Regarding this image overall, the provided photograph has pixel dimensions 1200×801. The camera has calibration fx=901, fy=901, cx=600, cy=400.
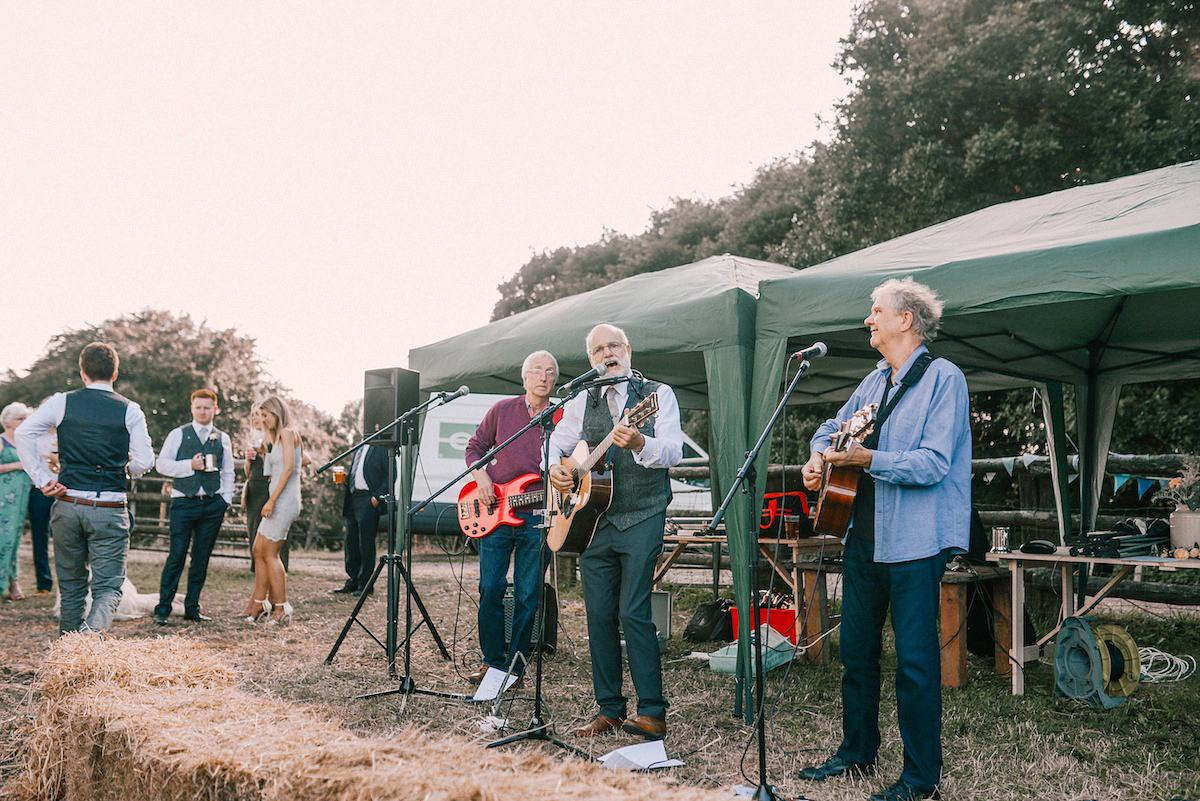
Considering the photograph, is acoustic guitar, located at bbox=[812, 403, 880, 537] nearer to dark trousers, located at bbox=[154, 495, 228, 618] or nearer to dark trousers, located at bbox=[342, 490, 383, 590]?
dark trousers, located at bbox=[154, 495, 228, 618]

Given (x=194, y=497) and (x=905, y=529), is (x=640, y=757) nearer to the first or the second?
(x=905, y=529)

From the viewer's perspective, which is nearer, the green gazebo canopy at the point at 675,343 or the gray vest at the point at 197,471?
the green gazebo canopy at the point at 675,343

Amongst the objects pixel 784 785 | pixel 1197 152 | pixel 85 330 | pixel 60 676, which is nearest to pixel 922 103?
pixel 1197 152

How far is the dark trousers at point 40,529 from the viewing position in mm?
8492

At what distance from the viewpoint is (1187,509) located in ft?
15.2

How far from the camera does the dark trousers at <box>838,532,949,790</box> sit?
10.1 feet

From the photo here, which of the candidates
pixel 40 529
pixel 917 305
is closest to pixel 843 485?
pixel 917 305

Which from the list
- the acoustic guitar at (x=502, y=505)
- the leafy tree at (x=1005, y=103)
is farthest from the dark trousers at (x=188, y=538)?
the leafy tree at (x=1005, y=103)

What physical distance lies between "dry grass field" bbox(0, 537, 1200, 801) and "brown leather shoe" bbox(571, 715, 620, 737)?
4 centimetres

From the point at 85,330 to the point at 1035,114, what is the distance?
18536 mm

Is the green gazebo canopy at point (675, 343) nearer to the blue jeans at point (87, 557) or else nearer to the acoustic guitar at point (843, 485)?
the acoustic guitar at point (843, 485)

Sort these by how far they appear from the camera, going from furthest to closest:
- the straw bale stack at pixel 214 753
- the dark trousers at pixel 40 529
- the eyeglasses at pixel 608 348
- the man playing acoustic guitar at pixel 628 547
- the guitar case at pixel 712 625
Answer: the dark trousers at pixel 40 529 → the guitar case at pixel 712 625 → the eyeglasses at pixel 608 348 → the man playing acoustic guitar at pixel 628 547 → the straw bale stack at pixel 214 753

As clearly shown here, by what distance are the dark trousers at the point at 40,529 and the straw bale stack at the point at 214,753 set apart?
5843 millimetres

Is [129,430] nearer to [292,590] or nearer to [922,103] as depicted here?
[292,590]
